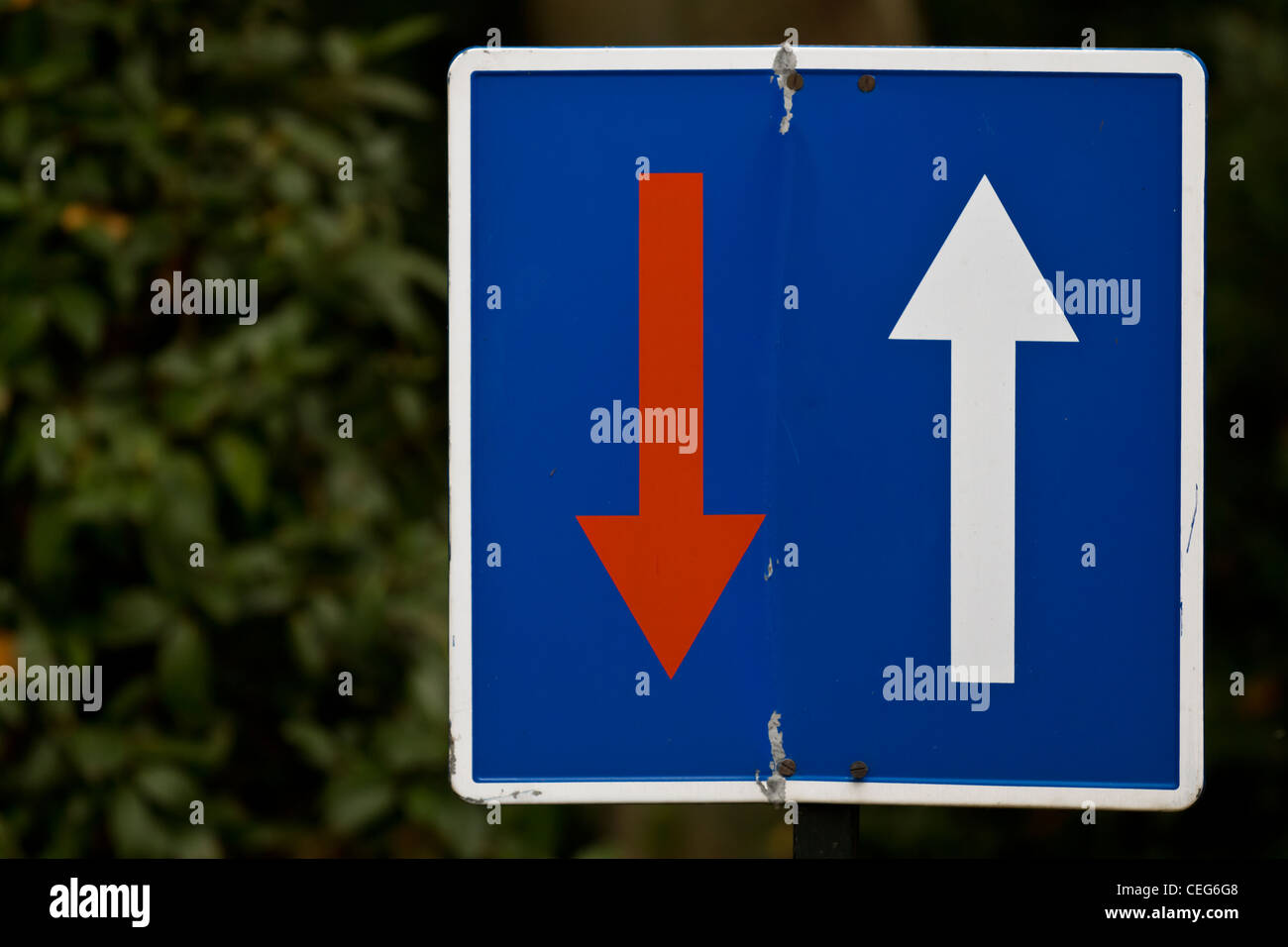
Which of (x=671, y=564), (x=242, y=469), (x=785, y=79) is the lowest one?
(x=671, y=564)

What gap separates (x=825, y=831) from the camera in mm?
1357

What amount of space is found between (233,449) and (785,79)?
140cm

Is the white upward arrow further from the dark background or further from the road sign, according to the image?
the dark background

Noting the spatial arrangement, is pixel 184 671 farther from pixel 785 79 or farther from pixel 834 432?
pixel 785 79

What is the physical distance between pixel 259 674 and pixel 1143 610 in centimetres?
186

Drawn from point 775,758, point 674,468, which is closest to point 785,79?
point 674,468

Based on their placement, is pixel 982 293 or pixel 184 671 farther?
pixel 184 671

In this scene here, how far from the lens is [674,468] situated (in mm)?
1315

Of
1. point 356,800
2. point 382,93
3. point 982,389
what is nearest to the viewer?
point 982,389

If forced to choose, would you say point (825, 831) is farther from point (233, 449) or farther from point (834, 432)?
point (233, 449)

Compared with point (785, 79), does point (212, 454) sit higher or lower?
lower

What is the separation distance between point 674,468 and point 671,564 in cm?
11

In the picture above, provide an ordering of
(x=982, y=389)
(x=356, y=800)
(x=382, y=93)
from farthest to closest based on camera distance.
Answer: (x=382, y=93)
(x=356, y=800)
(x=982, y=389)

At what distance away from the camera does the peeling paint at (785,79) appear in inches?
52.2
